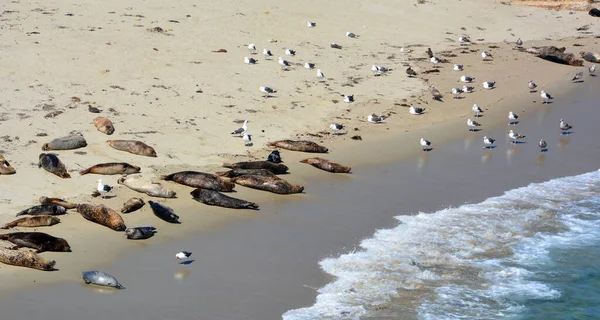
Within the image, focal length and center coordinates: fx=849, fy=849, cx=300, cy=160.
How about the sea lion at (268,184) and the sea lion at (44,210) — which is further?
the sea lion at (268,184)

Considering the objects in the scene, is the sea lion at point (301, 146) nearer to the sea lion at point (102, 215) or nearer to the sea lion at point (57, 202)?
the sea lion at point (102, 215)

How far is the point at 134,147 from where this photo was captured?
49.5 ft

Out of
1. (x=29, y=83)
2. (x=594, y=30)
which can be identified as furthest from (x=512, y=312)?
(x=594, y=30)

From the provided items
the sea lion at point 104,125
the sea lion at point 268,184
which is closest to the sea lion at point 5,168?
the sea lion at point 104,125

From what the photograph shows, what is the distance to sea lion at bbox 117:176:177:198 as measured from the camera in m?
13.6

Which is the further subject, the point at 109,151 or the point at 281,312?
the point at 109,151

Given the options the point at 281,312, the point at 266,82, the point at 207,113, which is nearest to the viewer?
the point at 281,312

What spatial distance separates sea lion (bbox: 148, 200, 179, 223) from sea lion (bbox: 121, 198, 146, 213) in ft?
0.97

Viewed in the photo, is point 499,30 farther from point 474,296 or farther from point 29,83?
point 474,296

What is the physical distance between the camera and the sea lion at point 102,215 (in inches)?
480

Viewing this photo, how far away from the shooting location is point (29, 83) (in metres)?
17.5

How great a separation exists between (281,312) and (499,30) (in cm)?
1974

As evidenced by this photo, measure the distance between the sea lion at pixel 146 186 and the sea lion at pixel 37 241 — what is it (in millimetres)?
2440

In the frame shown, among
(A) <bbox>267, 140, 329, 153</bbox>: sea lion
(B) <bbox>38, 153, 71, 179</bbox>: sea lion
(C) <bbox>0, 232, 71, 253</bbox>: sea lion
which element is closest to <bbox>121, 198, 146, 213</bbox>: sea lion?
(B) <bbox>38, 153, 71, 179</bbox>: sea lion
